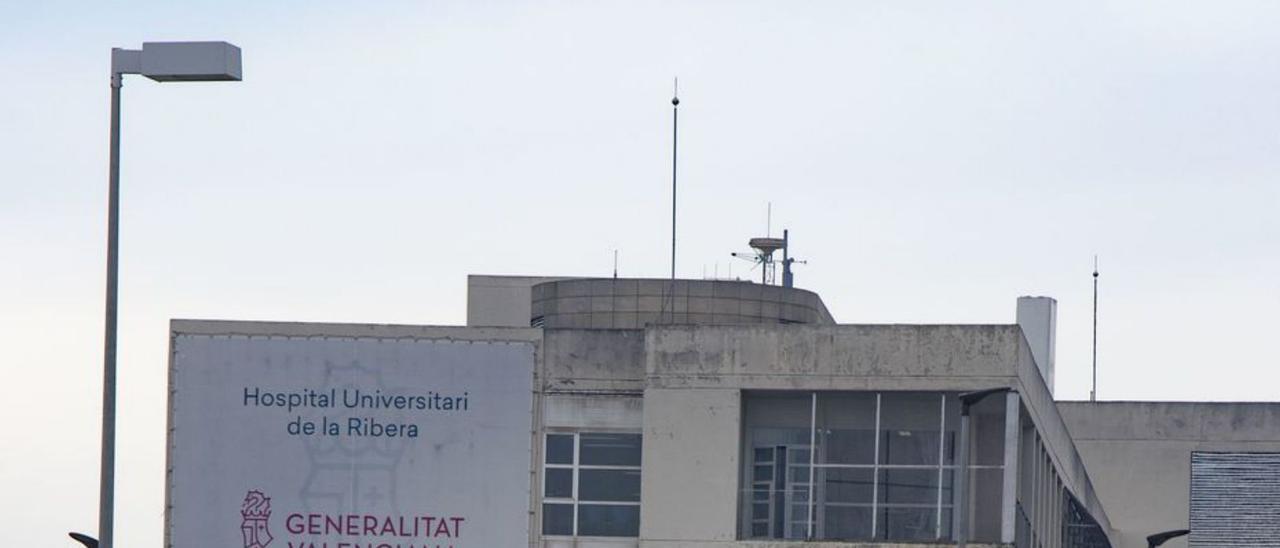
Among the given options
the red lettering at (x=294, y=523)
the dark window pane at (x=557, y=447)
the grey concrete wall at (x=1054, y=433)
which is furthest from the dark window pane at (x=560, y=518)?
the grey concrete wall at (x=1054, y=433)

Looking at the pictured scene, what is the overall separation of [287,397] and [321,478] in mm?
1579

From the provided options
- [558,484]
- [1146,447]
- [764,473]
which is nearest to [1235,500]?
[1146,447]

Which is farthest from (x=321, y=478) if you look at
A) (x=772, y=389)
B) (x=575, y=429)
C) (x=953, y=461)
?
(x=953, y=461)

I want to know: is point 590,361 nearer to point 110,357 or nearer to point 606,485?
point 606,485

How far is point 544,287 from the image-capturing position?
55500 mm

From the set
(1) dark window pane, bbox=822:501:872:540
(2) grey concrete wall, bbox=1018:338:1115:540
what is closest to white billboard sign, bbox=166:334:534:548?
(1) dark window pane, bbox=822:501:872:540

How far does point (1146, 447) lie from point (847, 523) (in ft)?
93.5

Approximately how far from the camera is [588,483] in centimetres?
4894

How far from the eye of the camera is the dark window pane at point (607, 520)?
48719mm

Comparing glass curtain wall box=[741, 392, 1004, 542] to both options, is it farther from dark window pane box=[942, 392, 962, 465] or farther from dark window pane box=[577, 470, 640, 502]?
dark window pane box=[577, 470, 640, 502]

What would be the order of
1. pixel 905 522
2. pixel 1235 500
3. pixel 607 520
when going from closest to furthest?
A: pixel 905 522, pixel 607 520, pixel 1235 500

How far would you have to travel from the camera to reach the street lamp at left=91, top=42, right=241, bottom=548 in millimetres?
29031

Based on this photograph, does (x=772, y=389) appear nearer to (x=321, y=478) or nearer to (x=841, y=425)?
(x=841, y=425)

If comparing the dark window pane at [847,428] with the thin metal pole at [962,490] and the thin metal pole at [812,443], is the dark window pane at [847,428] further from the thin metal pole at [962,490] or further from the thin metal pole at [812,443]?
the thin metal pole at [962,490]
